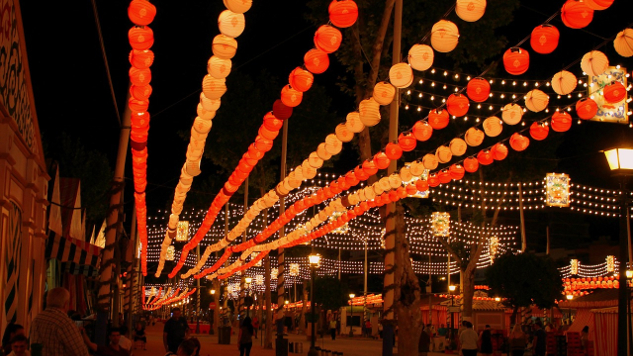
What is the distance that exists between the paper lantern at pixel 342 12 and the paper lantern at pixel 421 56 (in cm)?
151

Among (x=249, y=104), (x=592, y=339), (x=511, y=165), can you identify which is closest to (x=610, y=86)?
(x=592, y=339)

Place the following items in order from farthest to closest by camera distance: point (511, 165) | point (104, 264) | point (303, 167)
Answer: point (511, 165) → point (303, 167) → point (104, 264)

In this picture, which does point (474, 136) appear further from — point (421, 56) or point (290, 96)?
point (290, 96)

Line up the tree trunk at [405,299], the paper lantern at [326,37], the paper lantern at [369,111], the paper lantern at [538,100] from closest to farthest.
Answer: the paper lantern at [326,37]
the paper lantern at [538,100]
the paper lantern at [369,111]
the tree trunk at [405,299]

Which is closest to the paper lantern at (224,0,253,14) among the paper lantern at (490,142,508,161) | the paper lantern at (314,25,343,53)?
the paper lantern at (314,25,343,53)

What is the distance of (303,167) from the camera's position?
49.5ft

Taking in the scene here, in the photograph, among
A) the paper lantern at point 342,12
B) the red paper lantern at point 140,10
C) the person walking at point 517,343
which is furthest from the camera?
the person walking at point 517,343

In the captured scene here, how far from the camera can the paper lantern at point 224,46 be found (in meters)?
8.62

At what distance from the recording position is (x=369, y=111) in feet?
36.4

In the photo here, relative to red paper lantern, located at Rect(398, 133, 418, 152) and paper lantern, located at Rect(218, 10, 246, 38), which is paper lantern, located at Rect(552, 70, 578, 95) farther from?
paper lantern, located at Rect(218, 10, 246, 38)

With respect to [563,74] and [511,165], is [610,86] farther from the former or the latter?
[511,165]

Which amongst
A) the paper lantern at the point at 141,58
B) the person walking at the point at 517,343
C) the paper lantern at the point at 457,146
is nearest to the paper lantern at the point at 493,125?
the paper lantern at the point at 457,146

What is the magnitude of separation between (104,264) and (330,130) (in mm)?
23221

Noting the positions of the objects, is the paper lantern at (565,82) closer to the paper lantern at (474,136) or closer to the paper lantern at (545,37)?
the paper lantern at (545,37)
